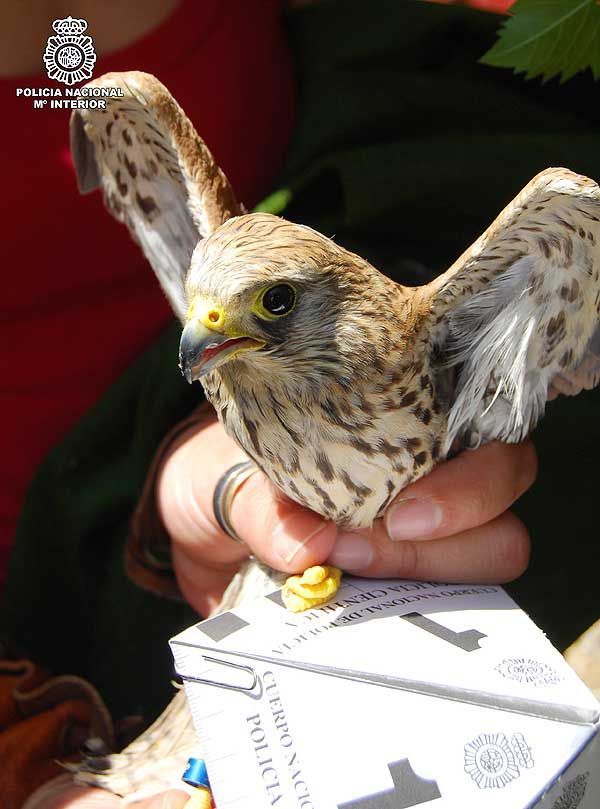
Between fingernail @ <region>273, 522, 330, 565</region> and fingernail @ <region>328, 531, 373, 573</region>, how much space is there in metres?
0.05

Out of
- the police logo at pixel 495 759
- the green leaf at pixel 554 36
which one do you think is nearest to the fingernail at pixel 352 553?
the police logo at pixel 495 759

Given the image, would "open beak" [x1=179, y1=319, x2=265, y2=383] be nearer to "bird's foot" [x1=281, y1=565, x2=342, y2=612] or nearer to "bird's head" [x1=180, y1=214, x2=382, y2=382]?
"bird's head" [x1=180, y1=214, x2=382, y2=382]

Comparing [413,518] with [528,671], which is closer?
[528,671]

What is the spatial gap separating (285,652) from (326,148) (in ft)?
4.44

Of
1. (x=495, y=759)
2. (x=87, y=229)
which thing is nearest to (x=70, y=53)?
(x=87, y=229)

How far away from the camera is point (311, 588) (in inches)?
55.3

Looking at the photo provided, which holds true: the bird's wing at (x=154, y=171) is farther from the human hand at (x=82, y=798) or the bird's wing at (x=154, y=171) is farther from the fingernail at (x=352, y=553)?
the human hand at (x=82, y=798)

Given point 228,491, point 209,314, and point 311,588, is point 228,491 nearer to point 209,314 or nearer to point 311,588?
point 311,588

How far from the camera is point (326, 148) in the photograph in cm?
210

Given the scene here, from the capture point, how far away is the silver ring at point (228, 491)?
167cm

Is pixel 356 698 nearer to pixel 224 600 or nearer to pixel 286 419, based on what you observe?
pixel 286 419

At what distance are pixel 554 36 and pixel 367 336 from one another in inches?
23.8

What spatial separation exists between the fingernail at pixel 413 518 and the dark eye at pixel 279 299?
46 cm

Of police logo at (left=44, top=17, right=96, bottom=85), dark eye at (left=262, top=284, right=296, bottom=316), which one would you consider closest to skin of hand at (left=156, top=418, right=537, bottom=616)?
dark eye at (left=262, top=284, right=296, bottom=316)
